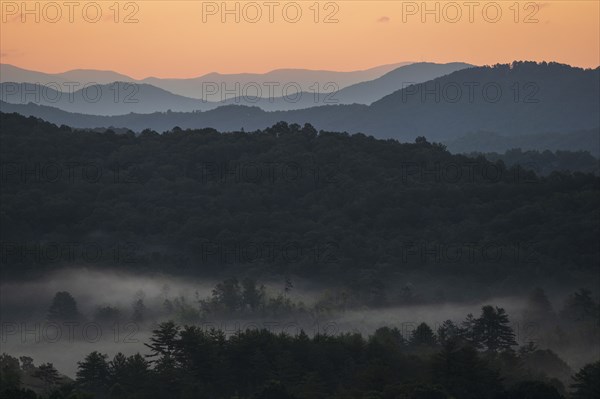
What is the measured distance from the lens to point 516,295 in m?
125

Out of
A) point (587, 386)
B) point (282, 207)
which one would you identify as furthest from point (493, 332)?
point (282, 207)

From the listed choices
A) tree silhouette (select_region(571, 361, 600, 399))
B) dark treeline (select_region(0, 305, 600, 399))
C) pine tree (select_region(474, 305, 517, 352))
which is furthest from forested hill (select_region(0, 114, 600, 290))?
tree silhouette (select_region(571, 361, 600, 399))

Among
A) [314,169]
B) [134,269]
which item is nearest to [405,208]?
[314,169]

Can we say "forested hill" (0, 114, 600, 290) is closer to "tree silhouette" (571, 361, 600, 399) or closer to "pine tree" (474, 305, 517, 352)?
"pine tree" (474, 305, 517, 352)

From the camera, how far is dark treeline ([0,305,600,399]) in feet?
191

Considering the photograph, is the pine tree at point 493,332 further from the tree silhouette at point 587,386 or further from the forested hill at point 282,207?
the forested hill at point 282,207

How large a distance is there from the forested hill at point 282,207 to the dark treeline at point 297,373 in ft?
198

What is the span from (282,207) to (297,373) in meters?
83.6

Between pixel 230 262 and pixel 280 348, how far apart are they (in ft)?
226

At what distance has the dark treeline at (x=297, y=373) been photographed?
2296 inches

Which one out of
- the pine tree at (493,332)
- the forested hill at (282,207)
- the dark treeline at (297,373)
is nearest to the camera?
the dark treeline at (297,373)

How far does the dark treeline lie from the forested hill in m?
60.5

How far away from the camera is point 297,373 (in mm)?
64188

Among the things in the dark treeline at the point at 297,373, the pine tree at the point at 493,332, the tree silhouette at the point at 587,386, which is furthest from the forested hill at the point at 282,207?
the tree silhouette at the point at 587,386
